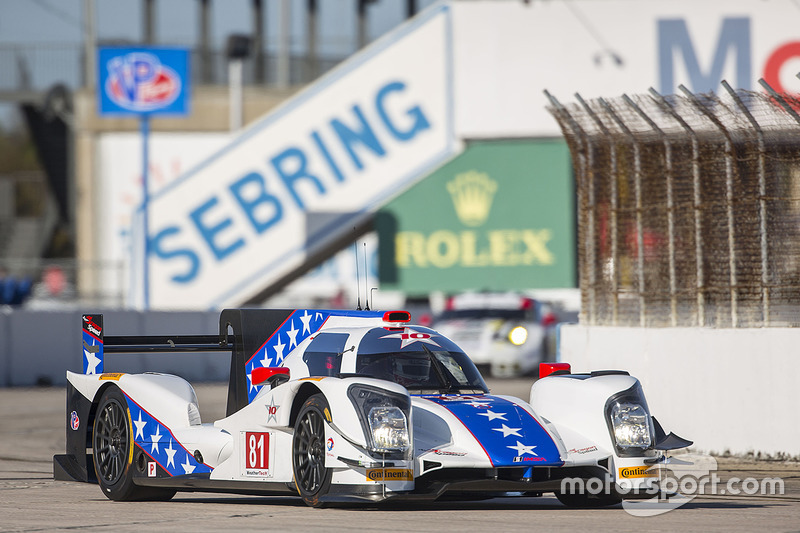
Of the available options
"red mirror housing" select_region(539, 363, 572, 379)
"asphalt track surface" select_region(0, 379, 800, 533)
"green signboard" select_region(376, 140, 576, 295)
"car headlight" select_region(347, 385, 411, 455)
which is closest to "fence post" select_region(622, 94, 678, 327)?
"asphalt track surface" select_region(0, 379, 800, 533)

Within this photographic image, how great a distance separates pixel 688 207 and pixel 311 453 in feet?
19.2

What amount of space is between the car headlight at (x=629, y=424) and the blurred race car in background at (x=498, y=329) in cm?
1549

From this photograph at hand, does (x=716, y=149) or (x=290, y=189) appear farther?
(x=290, y=189)

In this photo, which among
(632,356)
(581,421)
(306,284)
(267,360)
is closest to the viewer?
(581,421)

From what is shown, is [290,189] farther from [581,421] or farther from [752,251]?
[581,421]

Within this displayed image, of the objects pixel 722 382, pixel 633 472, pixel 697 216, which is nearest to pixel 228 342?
pixel 633 472

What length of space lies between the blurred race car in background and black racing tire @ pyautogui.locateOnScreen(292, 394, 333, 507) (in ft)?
52.7

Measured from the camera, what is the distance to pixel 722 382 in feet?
39.8

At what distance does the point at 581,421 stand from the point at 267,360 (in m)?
2.21

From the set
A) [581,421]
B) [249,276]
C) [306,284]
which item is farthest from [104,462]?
[306,284]

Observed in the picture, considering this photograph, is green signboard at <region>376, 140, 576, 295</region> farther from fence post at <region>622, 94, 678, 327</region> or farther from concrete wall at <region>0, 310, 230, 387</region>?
fence post at <region>622, 94, 678, 327</region>

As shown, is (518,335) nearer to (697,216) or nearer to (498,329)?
(697,216)

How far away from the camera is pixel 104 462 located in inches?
377

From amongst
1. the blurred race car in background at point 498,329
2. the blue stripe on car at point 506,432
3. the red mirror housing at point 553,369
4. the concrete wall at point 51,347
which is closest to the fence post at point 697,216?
the red mirror housing at point 553,369
